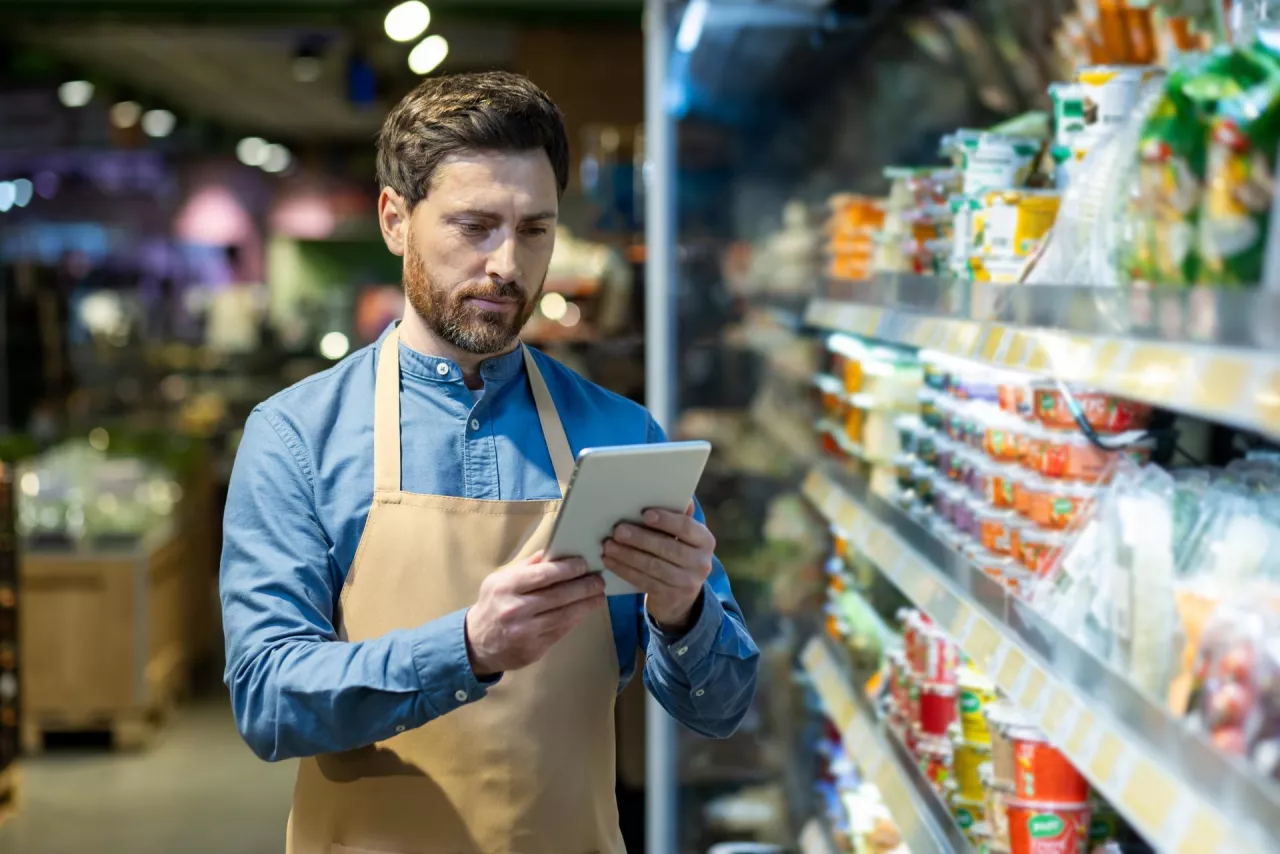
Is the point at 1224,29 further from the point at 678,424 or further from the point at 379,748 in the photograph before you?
the point at 678,424

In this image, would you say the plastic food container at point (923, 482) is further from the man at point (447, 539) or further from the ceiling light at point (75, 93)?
the ceiling light at point (75, 93)

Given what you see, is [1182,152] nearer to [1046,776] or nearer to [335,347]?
[1046,776]

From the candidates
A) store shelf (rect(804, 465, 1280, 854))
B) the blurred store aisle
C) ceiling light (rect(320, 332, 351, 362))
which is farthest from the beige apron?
ceiling light (rect(320, 332, 351, 362))

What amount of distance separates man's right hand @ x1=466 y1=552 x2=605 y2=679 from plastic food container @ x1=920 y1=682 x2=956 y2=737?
1.09 meters

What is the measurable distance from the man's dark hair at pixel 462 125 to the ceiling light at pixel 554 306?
3.50 meters

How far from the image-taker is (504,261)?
1747 millimetres

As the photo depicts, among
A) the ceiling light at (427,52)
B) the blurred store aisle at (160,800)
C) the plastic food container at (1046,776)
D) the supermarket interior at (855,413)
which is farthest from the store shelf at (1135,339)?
the ceiling light at (427,52)

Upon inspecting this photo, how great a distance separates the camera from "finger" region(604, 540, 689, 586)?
1567mm

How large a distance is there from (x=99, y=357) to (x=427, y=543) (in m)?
9.46

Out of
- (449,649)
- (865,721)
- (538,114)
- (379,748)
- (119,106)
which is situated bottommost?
(865,721)

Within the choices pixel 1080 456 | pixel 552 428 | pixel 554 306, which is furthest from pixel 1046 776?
pixel 554 306

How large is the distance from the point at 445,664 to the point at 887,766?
1232mm

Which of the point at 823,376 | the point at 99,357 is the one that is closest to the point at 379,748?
the point at 823,376

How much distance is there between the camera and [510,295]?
5.86ft
